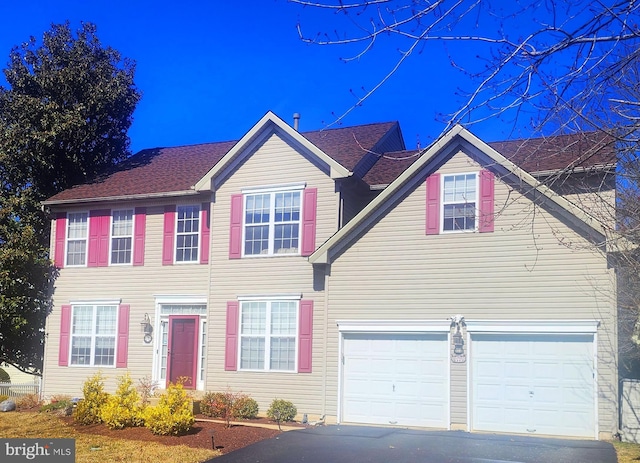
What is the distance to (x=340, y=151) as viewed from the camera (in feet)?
72.2

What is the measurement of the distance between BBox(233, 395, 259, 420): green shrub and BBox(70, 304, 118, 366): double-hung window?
5.44 meters

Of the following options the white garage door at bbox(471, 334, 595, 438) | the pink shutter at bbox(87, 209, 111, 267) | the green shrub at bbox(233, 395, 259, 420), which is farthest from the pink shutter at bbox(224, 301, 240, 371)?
the white garage door at bbox(471, 334, 595, 438)

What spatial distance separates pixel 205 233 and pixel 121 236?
3170 millimetres

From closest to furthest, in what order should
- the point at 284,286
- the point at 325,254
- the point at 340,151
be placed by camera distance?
the point at 325,254 → the point at 284,286 → the point at 340,151

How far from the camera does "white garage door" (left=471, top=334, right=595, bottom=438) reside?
15.5m

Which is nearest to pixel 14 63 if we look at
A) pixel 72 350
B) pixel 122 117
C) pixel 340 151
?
pixel 122 117

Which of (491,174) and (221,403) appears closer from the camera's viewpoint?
(491,174)

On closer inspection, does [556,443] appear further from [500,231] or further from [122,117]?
[122,117]

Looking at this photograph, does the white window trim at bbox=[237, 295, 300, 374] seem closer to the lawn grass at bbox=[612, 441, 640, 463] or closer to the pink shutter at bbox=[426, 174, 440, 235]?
the pink shutter at bbox=[426, 174, 440, 235]

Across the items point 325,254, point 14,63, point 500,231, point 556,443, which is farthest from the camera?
point 14,63

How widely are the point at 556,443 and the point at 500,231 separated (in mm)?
4868

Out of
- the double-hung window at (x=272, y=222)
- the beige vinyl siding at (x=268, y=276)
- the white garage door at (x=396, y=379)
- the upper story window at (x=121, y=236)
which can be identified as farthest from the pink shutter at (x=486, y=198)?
the upper story window at (x=121, y=236)

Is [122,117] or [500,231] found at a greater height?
[122,117]

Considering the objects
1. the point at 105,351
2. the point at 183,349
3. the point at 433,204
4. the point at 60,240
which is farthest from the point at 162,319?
the point at 433,204
